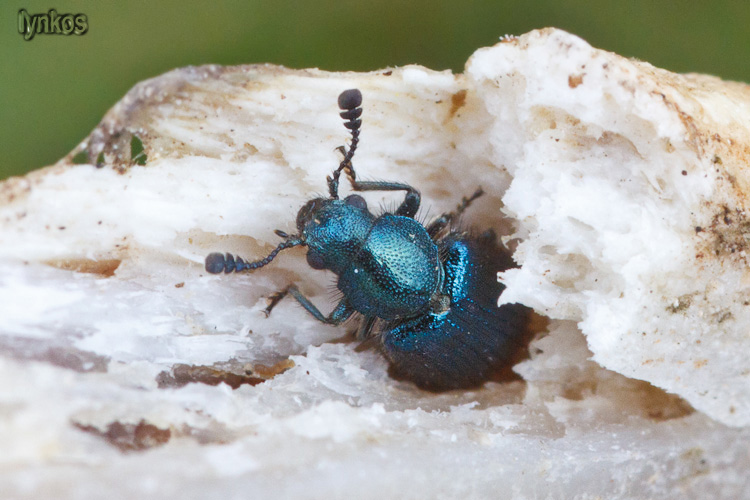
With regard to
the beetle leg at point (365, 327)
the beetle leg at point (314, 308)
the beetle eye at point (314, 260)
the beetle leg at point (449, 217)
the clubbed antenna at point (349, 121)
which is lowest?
the beetle leg at point (365, 327)

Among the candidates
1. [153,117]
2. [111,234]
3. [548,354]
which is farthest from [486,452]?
[153,117]

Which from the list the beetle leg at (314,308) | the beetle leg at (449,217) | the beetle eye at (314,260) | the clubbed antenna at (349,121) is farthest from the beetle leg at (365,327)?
the clubbed antenna at (349,121)

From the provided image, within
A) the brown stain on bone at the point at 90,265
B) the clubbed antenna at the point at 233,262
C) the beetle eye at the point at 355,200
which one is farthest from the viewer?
the beetle eye at the point at 355,200

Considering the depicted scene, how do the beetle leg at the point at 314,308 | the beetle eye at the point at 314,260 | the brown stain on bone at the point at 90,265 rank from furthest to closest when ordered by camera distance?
the beetle eye at the point at 314,260 → the beetle leg at the point at 314,308 → the brown stain on bone at the point at 90,265

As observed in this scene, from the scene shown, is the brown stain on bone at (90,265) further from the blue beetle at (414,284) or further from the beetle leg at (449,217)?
the beetle leg at (449,217)

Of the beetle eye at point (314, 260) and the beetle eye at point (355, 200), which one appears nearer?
the beetle eye at point (314, 260)

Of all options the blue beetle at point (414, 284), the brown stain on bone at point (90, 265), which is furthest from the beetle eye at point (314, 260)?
the brown stain on bone at point (90, 265)

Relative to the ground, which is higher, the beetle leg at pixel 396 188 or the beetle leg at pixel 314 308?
the beetle leg at pixel 396 188
